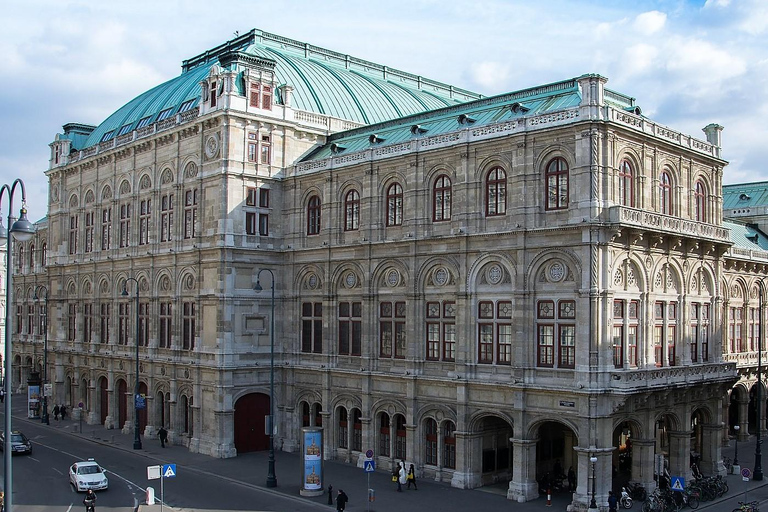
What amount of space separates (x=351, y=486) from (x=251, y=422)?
40.9 ft

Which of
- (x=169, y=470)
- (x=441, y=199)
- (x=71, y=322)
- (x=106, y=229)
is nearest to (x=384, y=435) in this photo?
(x=441, y=199)

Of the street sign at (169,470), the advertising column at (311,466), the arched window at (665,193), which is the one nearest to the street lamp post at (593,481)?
the advertising column at (311,466)

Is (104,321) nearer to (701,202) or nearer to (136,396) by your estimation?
(136,396)

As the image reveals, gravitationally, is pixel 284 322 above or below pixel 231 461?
above

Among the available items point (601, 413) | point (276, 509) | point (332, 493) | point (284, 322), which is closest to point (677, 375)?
point (601, 413)

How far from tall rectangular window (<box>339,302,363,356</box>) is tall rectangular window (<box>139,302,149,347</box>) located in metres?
17.4

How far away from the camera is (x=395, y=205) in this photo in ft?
157

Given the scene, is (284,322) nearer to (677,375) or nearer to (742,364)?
(677,375)

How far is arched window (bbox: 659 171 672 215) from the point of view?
42.6m

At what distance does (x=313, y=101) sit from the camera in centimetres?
6094

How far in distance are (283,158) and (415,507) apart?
87.7 ft

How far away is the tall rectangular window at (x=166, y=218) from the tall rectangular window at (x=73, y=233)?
1531cm

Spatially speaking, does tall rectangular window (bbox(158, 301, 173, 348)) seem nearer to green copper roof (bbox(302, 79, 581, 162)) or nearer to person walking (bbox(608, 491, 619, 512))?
green copper roof (bbox(302, 79, 581, 162))

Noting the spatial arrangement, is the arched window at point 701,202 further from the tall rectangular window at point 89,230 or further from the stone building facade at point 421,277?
the tall rectangular window at point 89,230
